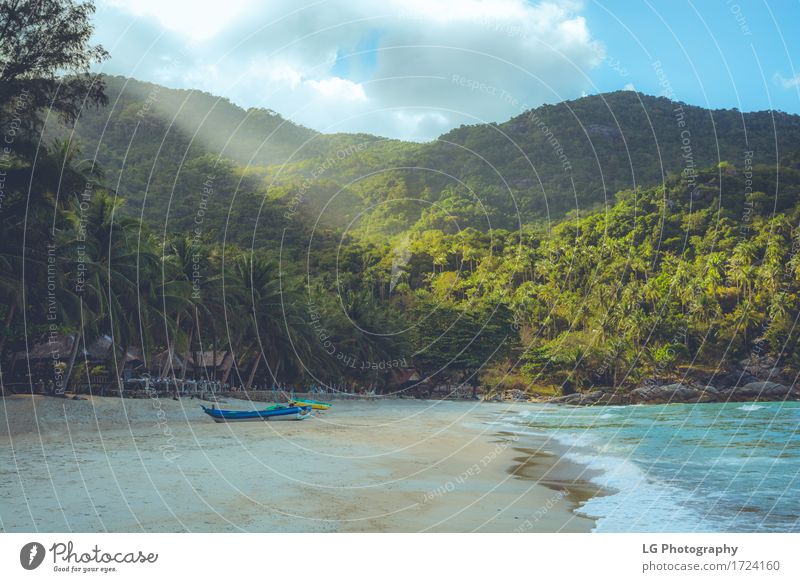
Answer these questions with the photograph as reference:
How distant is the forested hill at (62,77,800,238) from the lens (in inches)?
5034

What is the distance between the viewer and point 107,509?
38.1 ft

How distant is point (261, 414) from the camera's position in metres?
33.0

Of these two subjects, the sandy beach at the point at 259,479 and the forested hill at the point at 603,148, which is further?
→ the forested hill at the point at 603,148

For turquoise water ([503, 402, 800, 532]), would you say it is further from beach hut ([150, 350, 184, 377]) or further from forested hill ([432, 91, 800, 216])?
forested hill ([432, 91, 800, 216])

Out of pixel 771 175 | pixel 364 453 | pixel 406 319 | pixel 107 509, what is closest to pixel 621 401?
pixel 406 319

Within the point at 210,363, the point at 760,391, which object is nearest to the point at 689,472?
the point at 210,363

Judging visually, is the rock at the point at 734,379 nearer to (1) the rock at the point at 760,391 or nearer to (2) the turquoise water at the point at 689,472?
(1) the rock at the point at 760,391

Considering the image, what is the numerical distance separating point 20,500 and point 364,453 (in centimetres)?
1218

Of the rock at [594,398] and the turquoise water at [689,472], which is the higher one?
the turquoise water at [689,472]
